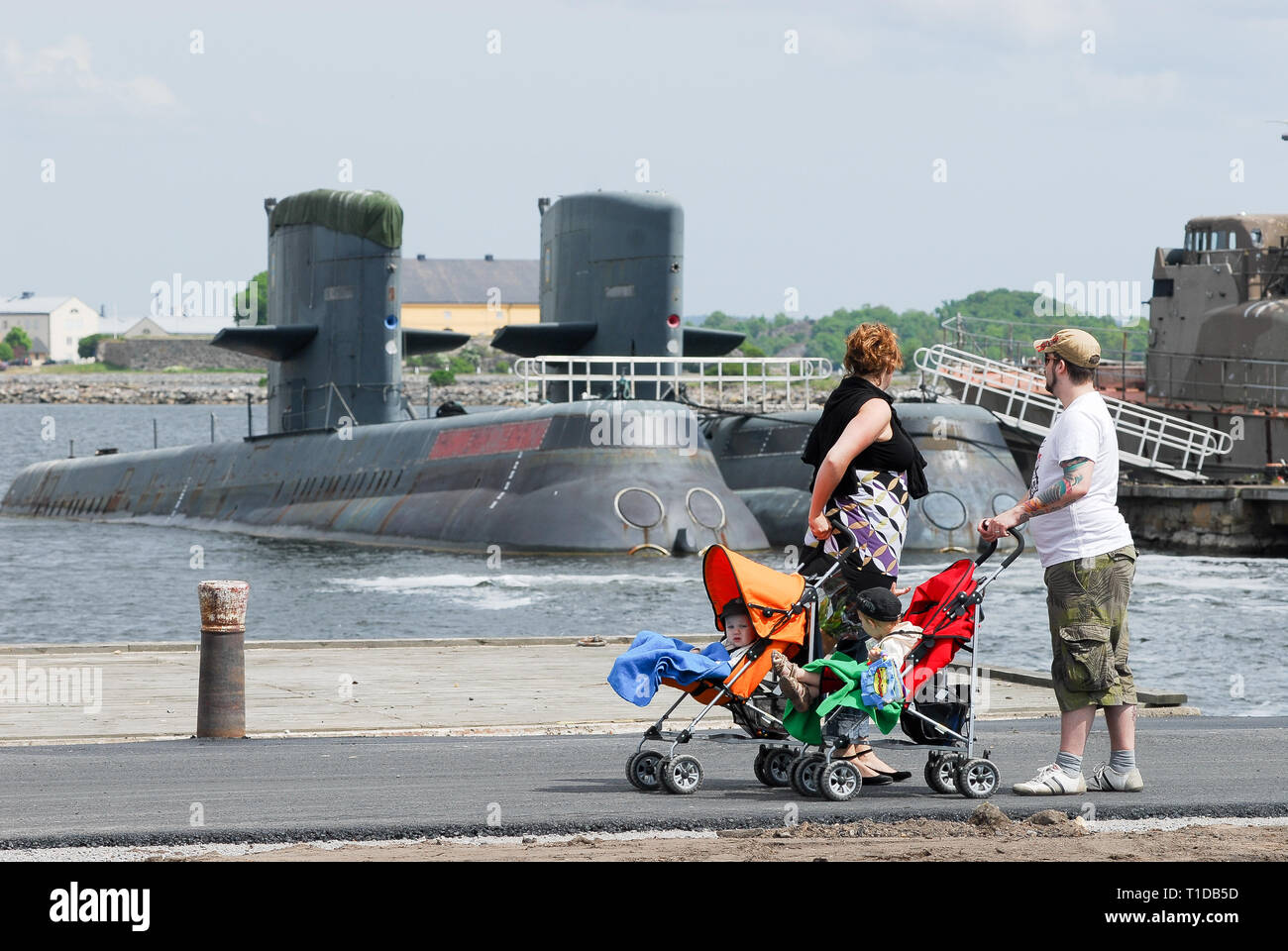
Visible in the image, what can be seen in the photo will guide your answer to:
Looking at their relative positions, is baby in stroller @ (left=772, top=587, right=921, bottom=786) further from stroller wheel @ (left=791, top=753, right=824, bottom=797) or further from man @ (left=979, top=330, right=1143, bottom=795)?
man @ (left=979, top=330, right=1143, bottom=795)

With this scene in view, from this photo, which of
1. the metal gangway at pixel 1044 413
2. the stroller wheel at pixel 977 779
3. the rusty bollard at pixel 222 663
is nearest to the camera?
the stroller wheel at pixel 977 779

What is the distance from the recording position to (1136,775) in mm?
8453

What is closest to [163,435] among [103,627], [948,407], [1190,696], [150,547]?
[150,547]

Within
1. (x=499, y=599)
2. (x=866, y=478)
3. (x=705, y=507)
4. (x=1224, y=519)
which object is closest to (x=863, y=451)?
(x=866, y=478)

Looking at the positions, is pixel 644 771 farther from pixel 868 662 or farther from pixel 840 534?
pixel 840 534

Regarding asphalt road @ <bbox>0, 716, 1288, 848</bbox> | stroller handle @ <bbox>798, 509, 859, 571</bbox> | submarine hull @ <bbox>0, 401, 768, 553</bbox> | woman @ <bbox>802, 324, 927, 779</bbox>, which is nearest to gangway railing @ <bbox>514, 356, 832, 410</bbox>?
submarine hull @ <bbox>0, 401, 768, 553</bbox>

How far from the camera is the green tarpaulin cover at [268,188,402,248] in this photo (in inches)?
1419

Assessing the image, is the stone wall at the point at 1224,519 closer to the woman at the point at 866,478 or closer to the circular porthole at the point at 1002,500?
the circular porthole at the point at 1002,500

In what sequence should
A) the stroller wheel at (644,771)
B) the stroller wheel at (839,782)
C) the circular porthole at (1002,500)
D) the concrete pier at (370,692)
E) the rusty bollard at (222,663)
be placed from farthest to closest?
the circular porthole at (1002,500), the concrete pier at (370,692), the rusty bollard at (222,663), the stroller wheel at (644,771), the stroller wheel at (839,782)

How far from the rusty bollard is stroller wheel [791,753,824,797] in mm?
3831

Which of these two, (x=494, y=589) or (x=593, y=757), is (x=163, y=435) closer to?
(x=494, y=589)


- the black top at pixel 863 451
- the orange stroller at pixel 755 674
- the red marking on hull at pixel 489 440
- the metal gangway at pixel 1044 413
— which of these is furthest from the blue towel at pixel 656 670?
the metal gangway at pixel 1044 413

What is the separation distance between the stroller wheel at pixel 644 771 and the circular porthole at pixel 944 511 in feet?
89.6

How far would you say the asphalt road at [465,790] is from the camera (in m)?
7.56
